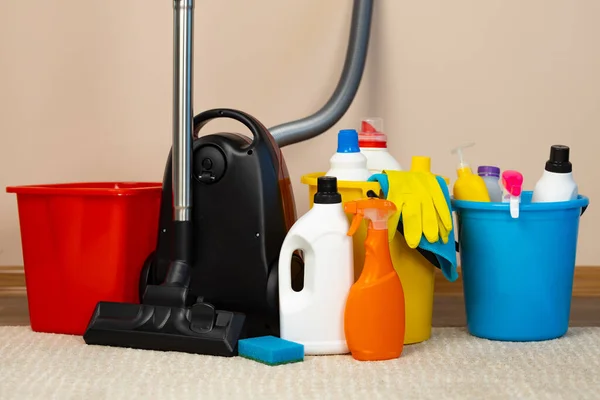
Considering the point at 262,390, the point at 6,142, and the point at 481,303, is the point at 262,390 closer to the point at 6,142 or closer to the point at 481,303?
the point at 481,303

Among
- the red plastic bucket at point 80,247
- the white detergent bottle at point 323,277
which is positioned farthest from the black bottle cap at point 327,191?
the red plastic bucket at point 80,247

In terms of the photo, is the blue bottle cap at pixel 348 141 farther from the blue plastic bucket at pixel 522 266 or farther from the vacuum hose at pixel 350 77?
the vacuum hose at pixel 350 77

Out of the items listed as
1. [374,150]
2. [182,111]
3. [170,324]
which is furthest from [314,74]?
[170,324]

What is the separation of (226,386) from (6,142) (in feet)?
3.34

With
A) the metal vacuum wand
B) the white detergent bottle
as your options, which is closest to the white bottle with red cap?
the white detergent bottle

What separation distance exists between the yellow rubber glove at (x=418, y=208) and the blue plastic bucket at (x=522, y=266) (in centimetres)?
9

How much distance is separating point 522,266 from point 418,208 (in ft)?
0.69

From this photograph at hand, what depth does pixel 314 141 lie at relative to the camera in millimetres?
1938

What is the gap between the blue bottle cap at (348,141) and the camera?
1431 millimetres

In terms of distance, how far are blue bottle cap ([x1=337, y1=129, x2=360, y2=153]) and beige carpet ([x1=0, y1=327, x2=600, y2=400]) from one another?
34 cm

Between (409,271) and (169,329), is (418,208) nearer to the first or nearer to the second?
(409,271)

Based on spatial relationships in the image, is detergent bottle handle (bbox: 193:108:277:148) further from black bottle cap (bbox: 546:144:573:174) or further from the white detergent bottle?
black bottle cap (bbox: 546:144:573:174)

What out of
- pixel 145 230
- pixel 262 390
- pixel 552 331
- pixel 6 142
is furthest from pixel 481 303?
pixel 6 142

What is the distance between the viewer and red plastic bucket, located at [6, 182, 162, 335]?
1.53m
